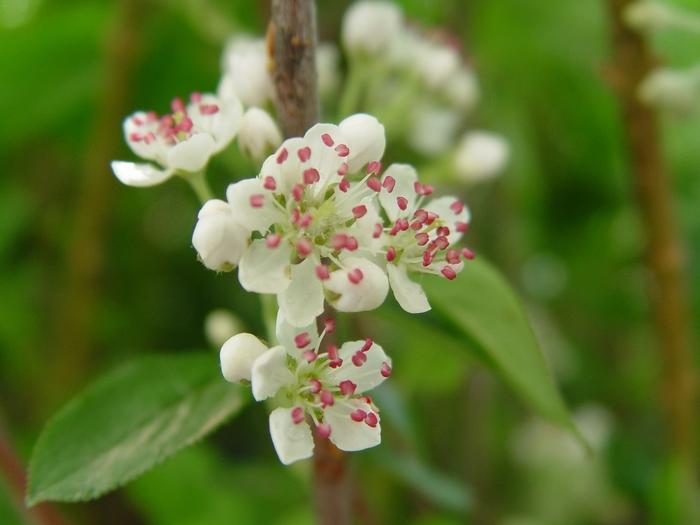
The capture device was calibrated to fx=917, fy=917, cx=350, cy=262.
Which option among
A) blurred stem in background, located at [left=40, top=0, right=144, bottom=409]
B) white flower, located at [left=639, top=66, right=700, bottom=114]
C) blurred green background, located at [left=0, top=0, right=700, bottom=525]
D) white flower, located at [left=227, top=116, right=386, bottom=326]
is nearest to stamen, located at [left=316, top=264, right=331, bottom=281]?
white flower, located at [left=227, top=116, right=386, bottom=326]

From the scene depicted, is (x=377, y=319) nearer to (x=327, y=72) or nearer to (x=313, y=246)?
(x=327, y=72)

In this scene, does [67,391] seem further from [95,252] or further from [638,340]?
[638,340]

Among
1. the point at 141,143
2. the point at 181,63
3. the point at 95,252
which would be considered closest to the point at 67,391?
the point at 95,252

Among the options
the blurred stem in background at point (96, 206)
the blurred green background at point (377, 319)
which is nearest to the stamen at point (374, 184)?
the blurred green background at point (377, 319)

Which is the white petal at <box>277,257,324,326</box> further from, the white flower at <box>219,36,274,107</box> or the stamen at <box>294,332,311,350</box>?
the white flower at <box>219,36,274,107</box>

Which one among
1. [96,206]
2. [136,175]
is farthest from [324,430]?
[96,206]

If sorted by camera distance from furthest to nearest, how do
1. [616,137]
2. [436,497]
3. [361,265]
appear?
[616,137]
[436,497]
[361,265]
